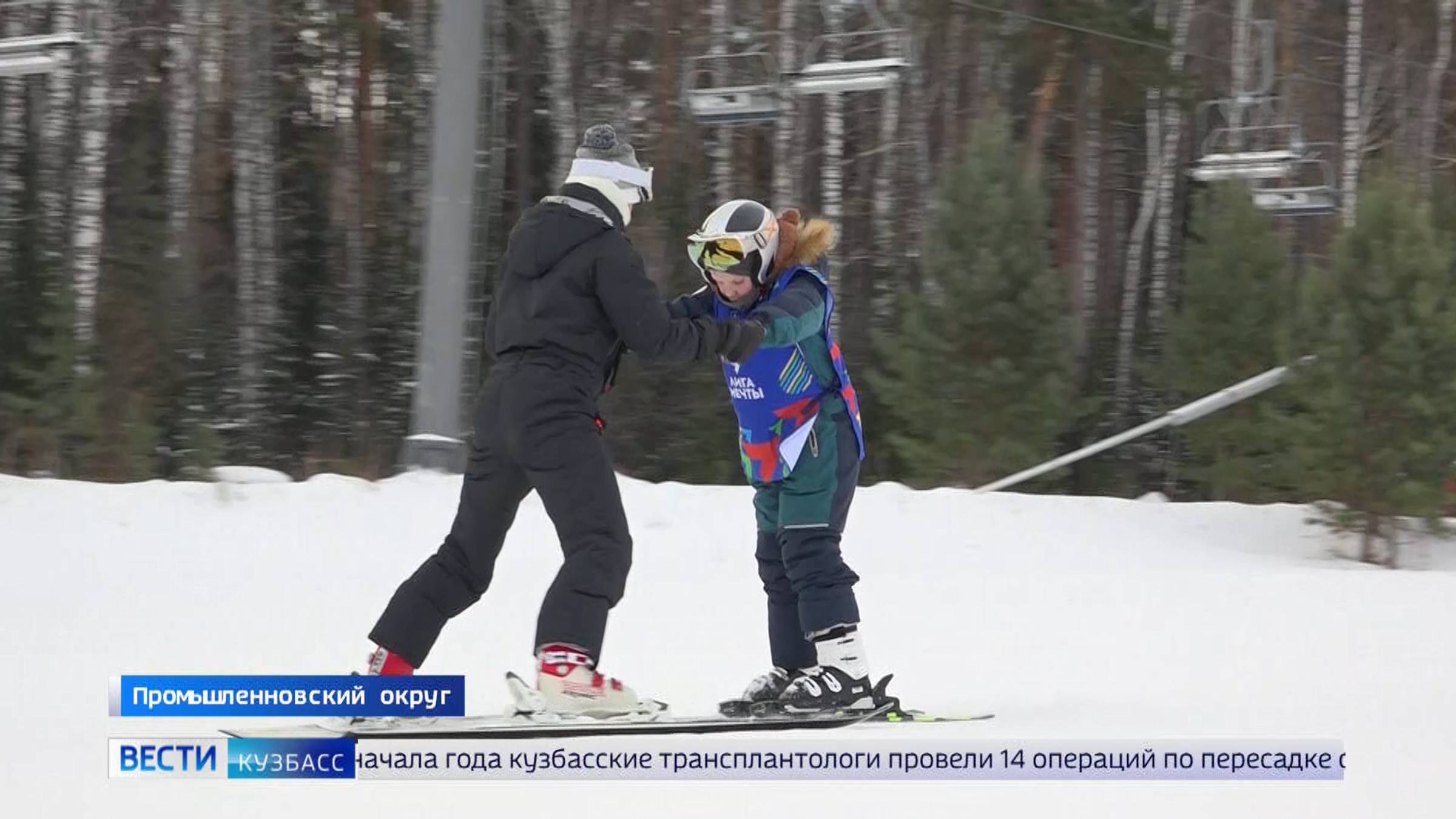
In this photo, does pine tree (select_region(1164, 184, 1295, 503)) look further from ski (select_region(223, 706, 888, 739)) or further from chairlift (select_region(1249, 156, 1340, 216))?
ski (select_region(223, 706, 888, 739))

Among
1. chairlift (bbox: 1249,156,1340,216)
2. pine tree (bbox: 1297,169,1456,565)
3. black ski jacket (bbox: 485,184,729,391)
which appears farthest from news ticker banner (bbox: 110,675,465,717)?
chairlift (bbox: 1249,156,1340,216)

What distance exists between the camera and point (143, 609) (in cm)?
671

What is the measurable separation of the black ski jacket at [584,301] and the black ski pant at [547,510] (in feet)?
0.24

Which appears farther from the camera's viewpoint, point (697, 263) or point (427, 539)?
point (427, 539)

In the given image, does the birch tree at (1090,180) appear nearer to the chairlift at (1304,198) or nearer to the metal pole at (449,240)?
the chairlift at (1304,198)

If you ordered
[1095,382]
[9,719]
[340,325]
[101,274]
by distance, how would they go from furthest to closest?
[1095,382]
[340,325]
[101,274]
[9,719]

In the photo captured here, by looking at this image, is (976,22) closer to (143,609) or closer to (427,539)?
(427,539)

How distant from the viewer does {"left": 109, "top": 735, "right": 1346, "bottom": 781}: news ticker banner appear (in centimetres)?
381

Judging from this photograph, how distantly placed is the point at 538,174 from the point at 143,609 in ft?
45.7

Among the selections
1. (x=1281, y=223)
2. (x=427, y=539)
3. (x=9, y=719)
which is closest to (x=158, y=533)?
(x=427, y=539)

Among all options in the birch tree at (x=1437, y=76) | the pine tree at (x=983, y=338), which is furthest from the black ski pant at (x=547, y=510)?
the birch tree at (x=1437, y=76)

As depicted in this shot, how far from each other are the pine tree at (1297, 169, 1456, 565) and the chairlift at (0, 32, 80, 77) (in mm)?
8664

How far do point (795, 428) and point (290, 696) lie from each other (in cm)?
153

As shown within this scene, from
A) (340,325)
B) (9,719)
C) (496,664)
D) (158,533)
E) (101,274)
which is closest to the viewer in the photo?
(9,719)
